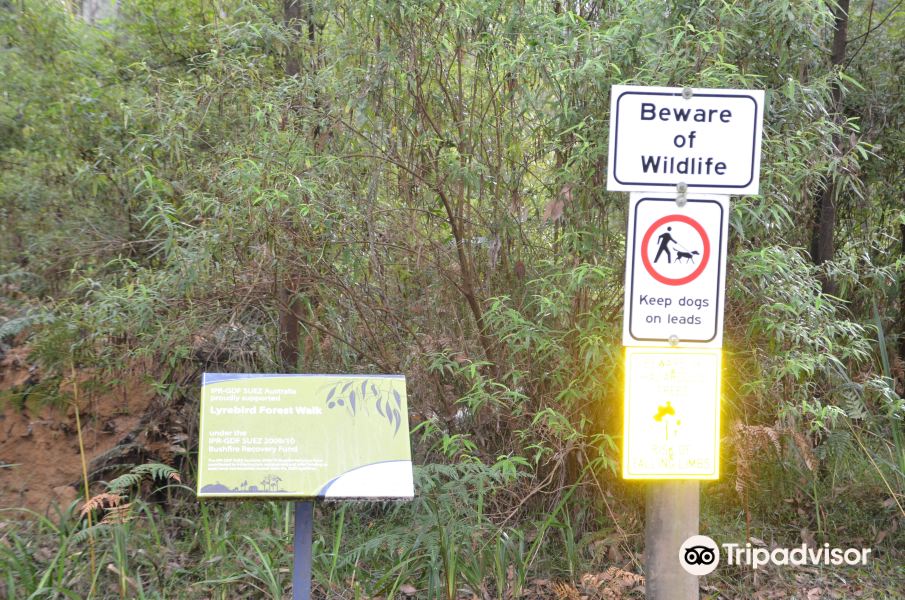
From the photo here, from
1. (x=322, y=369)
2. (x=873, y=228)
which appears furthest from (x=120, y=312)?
(x=873, y=228)

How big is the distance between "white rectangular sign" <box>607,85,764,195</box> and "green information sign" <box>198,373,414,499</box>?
1661 mm

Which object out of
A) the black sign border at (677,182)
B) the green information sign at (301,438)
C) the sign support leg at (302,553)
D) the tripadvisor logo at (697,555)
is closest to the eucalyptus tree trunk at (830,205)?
the tripadvisor logo at (697,555)

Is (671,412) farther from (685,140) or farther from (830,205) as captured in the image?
(830,205)

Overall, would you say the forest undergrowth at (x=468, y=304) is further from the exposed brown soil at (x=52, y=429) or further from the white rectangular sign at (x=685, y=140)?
the white rectangular sign at (x=685, y=140)

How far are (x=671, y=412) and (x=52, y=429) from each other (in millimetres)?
5207

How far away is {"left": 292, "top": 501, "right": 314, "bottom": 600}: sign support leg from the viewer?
3781 millimetres

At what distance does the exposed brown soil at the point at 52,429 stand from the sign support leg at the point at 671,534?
14.6 ft

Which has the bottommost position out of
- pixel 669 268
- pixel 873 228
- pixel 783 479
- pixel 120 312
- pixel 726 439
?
pixel 783 479

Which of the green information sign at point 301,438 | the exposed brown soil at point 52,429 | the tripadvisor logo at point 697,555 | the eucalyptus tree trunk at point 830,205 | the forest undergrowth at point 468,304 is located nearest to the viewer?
the tripadvisor logo at point 697,555

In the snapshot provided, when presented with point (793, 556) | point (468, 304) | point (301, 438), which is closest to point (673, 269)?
point (301, 438)

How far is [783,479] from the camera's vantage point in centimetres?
588

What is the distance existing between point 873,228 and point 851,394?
2041 millimetres

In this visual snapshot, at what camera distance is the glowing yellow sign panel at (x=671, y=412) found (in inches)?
129

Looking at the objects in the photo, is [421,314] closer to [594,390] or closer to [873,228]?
[594,390]
